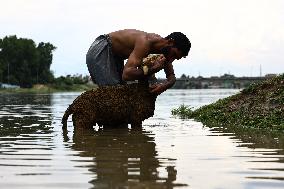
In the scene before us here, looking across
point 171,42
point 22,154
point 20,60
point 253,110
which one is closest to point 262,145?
point 171,42

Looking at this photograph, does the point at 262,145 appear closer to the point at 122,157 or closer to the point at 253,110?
the point at 122,157

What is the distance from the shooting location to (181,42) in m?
7.49

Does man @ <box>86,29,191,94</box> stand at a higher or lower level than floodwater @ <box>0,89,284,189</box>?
higher

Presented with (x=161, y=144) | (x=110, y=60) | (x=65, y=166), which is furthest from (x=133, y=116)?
(x=65, y=166)

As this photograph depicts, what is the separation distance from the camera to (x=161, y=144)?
6.00m

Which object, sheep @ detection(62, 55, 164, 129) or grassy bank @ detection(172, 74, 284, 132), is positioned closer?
sheep @ detection(62, 55, 164, 129)

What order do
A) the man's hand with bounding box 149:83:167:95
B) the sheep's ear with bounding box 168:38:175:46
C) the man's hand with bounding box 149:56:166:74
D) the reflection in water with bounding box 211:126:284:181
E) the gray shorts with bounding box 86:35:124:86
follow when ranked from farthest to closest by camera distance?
the gray shorts with bounding box 86:35:124:86, the man's hand with bounding box 149:83:167:95, the man's hand with bounding box 149:56:166:74, the sheep's ear with bounding box 168:38:175:46, the reflection in water with bounding box 211:126:284:181

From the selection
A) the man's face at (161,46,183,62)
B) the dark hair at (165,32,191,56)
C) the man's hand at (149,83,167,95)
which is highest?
the dark hair at (165,32,191,56)

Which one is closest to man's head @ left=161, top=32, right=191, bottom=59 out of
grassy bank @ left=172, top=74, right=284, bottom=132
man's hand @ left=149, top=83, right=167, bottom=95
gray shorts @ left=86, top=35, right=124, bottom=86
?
man's hand @ left=149, top=83, right=167, bottom=95

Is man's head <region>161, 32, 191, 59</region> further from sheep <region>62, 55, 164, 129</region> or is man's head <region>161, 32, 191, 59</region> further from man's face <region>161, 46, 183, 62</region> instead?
sheep <region>62, 55, 164, 129</region>

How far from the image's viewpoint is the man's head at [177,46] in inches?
295

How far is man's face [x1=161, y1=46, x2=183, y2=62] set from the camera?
24.9 ft

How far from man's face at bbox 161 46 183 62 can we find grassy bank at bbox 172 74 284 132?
177 centimetres

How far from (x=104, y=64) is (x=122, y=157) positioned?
342 cm
